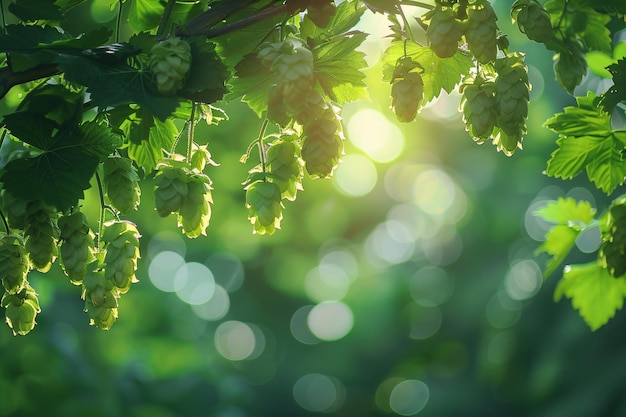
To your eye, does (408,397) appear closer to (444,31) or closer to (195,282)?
(195,282)

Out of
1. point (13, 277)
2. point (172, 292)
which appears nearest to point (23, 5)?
point (13, 277)

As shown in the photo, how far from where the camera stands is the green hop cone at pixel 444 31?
171cm

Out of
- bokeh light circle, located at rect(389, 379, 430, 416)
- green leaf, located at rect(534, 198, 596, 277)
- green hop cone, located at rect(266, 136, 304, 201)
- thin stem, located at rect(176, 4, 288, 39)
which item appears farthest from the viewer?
bokeh light circle, located at rect(389, 379, 430, 416)

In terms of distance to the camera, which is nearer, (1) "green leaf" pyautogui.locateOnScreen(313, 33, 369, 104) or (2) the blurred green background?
(1) "green leaf" pyautogui.locateOnScreen(313, 33, 369, 104)

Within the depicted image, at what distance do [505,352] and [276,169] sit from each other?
36.7 ft

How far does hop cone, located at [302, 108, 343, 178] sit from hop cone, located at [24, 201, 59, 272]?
58 cm

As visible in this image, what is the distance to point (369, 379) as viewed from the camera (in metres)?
14.1

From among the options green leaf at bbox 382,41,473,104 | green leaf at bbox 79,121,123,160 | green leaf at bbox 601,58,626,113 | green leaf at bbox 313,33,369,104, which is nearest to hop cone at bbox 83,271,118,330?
green leaf at bbox 79,121,123,160

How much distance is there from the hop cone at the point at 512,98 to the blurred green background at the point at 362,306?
672cm

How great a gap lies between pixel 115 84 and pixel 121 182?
30 cm

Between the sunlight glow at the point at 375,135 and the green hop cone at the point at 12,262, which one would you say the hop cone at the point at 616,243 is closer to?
the green hop cone at the point at 12,262

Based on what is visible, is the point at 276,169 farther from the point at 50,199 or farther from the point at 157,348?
the point at 157,348

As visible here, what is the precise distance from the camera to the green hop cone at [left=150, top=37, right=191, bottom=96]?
1.49 meters

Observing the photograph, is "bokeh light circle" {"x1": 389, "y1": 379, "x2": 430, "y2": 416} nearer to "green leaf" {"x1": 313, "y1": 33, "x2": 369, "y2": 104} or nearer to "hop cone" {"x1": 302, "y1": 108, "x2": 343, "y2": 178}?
"green leaf" {"x1": 313, "y1": 33, "x2": 369, "y2": 104}
